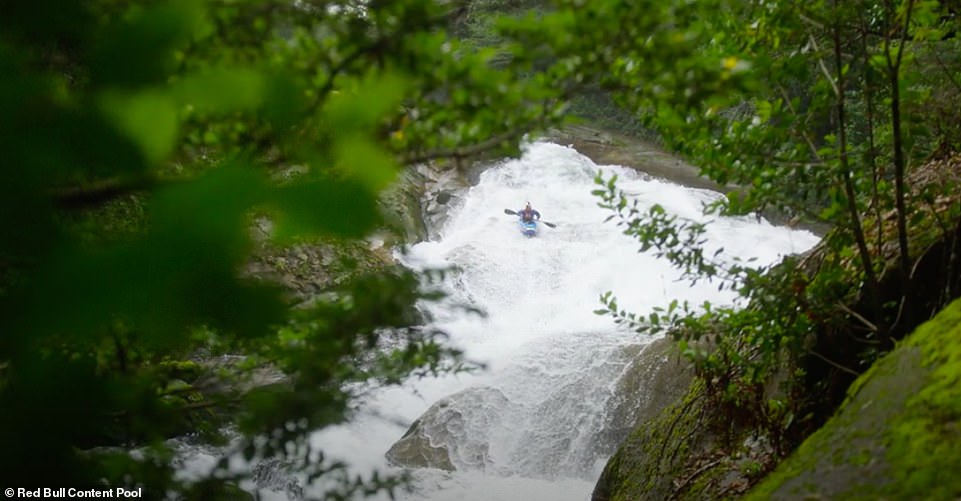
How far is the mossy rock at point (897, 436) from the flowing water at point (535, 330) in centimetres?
143

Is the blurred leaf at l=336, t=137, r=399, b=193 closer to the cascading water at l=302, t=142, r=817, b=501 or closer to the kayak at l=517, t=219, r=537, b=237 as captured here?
the cascading water at l=302, t=142, r=817, b=501

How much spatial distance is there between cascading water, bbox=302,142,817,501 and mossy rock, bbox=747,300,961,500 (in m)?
0.91

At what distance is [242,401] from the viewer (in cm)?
155

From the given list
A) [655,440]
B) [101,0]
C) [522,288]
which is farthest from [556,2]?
[522,288]

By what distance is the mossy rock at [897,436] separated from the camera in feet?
6.65

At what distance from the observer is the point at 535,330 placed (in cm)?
1084

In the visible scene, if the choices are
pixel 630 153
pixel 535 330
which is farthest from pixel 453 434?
pixel 630 153

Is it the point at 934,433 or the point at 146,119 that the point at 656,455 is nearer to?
the point at 934,433

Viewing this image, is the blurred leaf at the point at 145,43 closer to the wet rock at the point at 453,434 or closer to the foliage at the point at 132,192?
the foliage at the point at 132,192

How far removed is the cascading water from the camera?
25.3ft

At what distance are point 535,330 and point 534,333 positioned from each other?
131 millimetres

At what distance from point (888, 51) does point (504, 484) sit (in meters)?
6.18

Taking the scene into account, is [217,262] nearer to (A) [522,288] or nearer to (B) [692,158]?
(B) [692,158]

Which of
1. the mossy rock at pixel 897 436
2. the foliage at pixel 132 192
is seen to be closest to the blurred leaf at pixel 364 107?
the foliage at pixel 132 192
